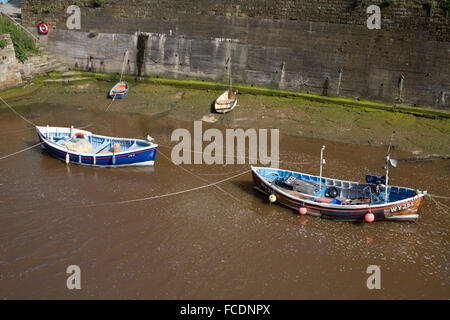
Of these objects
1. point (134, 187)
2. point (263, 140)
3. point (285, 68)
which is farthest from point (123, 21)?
point (134, 187)

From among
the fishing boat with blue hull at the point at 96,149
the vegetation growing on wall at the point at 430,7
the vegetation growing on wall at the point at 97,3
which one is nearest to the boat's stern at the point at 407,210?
the fishing boat with blue hull at the point at 96,149

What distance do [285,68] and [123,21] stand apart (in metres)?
9.99

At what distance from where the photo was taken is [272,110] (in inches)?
938

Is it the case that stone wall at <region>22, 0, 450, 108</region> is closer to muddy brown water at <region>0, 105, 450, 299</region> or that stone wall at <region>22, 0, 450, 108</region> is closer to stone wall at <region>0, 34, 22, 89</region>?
stone wall at <region>0, 34, 22, 89</region>

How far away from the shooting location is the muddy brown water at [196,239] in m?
12.6

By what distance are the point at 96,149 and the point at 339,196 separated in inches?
393

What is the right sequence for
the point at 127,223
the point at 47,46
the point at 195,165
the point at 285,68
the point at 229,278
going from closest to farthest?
1. the point at 229,278
2. the point at 127,223
3. the point at 195,165
4. the point at 285,68
5. the point at 47,46

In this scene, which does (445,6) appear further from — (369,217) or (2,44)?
(2,44)

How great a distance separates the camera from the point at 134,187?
17578 mm

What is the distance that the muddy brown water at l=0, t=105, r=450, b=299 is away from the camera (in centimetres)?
1258

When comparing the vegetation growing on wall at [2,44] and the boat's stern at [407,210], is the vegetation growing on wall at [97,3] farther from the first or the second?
the boat's stern at [407,210]

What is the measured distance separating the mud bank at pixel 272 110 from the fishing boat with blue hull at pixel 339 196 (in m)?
5.05

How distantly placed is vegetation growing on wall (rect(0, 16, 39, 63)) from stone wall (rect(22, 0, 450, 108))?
1.10m
